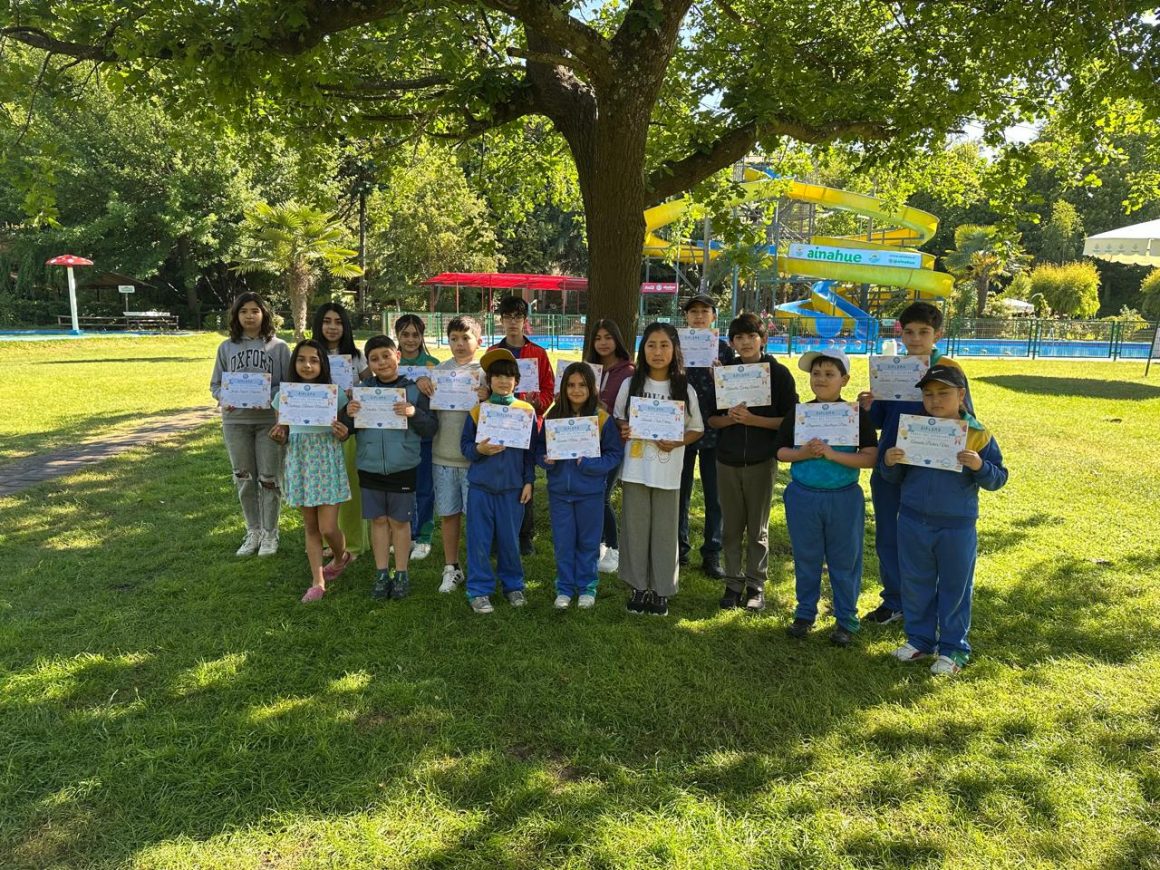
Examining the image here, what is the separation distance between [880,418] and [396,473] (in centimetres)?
300

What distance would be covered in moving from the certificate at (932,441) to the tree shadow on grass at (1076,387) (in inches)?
541

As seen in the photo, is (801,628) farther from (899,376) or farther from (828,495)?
(899,376)

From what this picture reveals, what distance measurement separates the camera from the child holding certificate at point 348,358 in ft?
16.8

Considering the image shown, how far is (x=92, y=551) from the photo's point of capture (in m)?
5.61

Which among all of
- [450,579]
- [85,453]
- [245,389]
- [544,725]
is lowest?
[544,725]

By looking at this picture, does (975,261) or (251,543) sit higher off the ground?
(975,261)

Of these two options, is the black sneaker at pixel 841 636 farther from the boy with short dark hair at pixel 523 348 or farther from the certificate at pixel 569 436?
the boy with short dark hair at pixel 523 348

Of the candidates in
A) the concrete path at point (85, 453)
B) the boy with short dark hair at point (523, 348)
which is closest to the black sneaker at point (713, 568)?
the boy with short dark hair at point (523, 348)

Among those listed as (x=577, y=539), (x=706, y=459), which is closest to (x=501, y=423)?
(x=577, y=539)

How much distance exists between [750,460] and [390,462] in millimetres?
2269

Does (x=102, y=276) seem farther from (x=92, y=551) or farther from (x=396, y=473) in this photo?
(x=396, y=473)

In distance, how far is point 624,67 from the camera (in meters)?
5.41

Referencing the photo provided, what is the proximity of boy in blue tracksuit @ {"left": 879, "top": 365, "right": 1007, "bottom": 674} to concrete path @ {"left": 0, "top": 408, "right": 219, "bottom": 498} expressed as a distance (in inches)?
319

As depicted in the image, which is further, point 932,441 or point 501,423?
point 501,423
